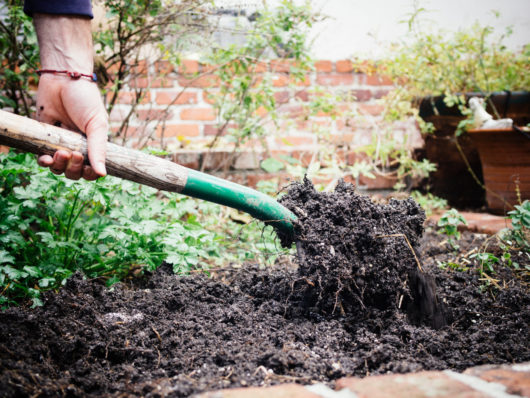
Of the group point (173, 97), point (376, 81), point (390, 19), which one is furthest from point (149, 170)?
point (390, 19)

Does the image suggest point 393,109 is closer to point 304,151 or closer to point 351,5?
point 304,151

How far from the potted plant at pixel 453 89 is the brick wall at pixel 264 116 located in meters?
0.27

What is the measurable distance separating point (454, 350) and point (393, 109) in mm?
2328

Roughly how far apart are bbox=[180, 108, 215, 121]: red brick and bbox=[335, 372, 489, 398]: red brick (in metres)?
2.70

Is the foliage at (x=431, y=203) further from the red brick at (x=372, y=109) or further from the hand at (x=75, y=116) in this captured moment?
the hand at (x=75, y=116)

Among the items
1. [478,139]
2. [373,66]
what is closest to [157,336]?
[478,139]

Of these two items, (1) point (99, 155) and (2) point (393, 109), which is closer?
(1) point (99, 155)

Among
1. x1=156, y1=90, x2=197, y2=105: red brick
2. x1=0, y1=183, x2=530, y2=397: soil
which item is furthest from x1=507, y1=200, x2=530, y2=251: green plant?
x1=156, y1=90, x2=197, y2=105: red brick

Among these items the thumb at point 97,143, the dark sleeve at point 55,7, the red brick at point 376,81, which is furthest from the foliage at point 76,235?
the red brick at point 376,81

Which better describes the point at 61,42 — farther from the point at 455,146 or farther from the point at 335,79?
the point at 455,146

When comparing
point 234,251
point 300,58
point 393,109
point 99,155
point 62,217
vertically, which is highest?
point 300,58

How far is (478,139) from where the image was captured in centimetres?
263

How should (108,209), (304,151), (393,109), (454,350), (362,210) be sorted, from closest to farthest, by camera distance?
(454,350) → (362,210) → (108,209) → (393,109) → (304,151)

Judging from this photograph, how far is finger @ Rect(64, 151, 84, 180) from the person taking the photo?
125cm
